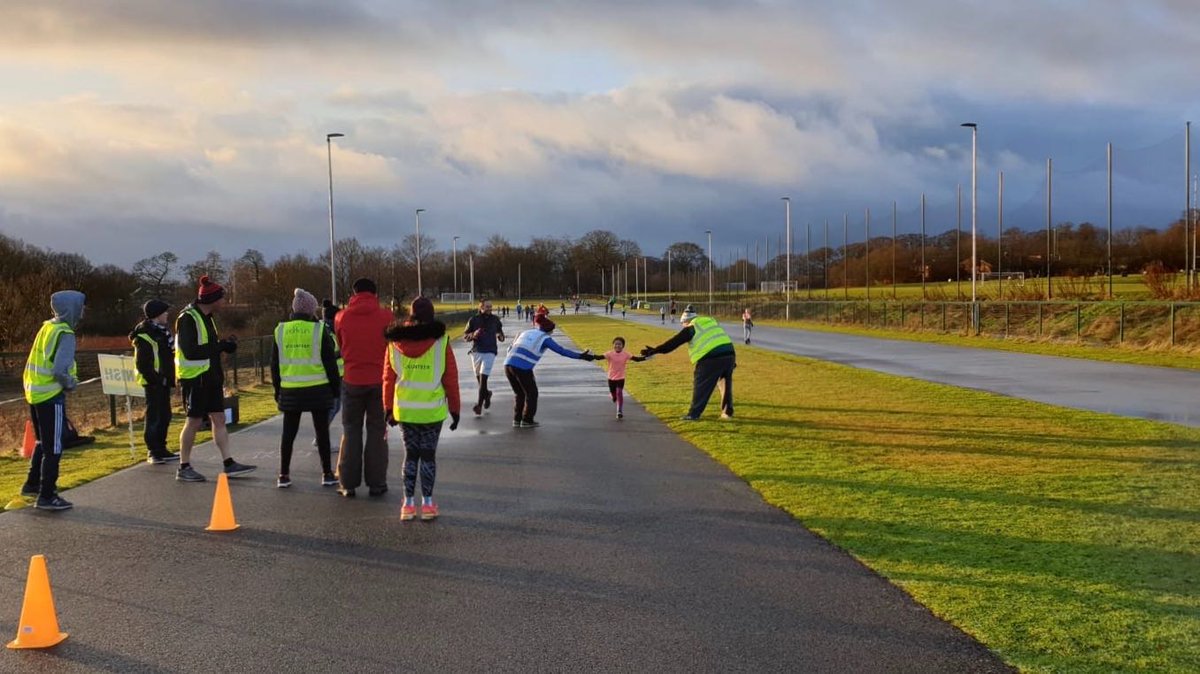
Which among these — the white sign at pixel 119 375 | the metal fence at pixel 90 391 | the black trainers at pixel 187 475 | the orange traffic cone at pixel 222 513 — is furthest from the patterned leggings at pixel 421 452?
the metal fence at pixel 90 391

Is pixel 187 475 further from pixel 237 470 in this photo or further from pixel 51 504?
pixel 51 504

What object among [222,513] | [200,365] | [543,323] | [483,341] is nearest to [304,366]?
[200,365]

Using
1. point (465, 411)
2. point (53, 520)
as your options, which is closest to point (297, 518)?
point (53, 520)

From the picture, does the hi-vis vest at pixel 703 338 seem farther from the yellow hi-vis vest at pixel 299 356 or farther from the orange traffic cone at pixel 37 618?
the orange traffic cone at pixel 37 618

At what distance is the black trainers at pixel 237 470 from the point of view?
367 inches

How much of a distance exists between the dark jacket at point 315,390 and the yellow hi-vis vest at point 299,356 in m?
0.04

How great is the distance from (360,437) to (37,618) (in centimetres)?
366

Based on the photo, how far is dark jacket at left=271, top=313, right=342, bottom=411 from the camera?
830 centimetres

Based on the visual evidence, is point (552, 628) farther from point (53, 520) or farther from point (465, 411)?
point (465, 411)

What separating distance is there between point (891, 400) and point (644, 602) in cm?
1163

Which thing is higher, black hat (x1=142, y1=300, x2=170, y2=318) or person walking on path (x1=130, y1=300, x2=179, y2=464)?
black hat (x1=142, y1=300, x2=170, y2=318)

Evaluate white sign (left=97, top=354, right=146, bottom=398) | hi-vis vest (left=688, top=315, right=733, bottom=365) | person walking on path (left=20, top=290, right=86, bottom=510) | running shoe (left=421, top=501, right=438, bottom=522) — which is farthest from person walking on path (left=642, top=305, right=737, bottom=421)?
person walking on path (left=20, top=290, right=86, bottom=510)

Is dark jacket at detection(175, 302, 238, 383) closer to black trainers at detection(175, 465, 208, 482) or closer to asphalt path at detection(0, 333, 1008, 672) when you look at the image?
black trainers at detection(175, 465, 208, 482)

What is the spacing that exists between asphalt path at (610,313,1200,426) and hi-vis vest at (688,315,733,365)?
616 centimetres
